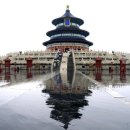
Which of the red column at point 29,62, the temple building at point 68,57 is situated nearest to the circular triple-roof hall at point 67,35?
the temple building at point 68,57

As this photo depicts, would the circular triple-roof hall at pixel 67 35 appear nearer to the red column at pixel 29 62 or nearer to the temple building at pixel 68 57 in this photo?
the temple building at pixel 68 57

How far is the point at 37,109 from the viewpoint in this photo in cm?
877

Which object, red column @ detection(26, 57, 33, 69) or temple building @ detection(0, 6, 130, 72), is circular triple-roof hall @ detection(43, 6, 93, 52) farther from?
red column @ detection(26, 57, 33, 69)

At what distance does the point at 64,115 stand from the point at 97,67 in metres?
37.8

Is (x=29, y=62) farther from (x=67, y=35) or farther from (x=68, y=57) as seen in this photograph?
(x=67, y=35)

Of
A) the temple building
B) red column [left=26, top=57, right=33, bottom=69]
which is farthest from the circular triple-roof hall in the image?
red column [left=26, top=57, right=33, bottom=69]

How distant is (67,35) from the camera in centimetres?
8288

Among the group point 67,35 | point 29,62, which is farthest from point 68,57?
point 67,35

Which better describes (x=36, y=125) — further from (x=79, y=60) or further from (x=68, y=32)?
(x=68, y=32)

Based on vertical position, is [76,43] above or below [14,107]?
above

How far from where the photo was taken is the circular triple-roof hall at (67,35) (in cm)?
7962

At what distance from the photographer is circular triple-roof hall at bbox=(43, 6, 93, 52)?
261 ft

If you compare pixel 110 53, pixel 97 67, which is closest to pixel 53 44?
pixel 110 53

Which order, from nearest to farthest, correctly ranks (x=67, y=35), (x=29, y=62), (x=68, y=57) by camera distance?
(x=68, y=57) → (x=29, y=62) → (x=67, y=35)
